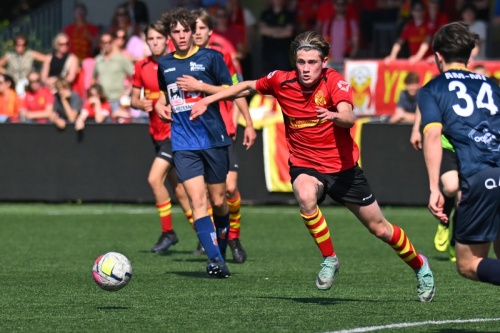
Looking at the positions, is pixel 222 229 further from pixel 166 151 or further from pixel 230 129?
pixel 166 151

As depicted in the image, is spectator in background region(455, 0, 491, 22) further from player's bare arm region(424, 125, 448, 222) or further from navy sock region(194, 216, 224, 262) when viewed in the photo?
player's bare arm region(424, 125, 448, 222)

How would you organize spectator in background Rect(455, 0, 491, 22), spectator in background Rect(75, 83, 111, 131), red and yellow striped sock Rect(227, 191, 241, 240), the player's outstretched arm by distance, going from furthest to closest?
spectator in background Rect(455, 0, 491, 22) < spectator in background Rect(75, 83, 111, 131) < red and yellow striped sock Rect(227, 191, 241, 240) < the player's outstretched arm

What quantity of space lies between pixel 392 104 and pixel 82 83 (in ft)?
18.6

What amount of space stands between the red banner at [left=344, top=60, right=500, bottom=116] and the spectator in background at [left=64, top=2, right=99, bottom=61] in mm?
5591

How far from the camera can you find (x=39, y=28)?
2550cm

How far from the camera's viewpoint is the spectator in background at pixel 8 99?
20781mm

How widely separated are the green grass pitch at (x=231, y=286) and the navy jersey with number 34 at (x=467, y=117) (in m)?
1.12

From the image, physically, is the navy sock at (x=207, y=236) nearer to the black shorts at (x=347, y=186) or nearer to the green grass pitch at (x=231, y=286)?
the green grass pitch at (x=231, y=286)

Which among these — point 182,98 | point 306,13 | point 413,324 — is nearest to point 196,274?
point 182,98

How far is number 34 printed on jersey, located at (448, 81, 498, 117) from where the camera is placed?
7.08m

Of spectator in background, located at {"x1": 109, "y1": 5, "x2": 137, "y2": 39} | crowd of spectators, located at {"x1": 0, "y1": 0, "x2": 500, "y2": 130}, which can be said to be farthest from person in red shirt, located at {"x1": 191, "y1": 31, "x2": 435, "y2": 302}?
spectator in background, located at {"x1": 109, "y1": 5, "x2": 137, "y2": 39}

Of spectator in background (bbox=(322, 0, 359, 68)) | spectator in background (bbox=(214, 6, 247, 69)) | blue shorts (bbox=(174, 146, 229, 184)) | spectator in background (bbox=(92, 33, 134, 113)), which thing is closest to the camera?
blue shorts (bbox=(174, 146, 229, 184))

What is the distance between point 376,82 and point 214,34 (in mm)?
2836

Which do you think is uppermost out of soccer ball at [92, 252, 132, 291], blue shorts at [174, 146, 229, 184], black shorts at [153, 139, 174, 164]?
blue shorts at [174, 146, 229, 184]
